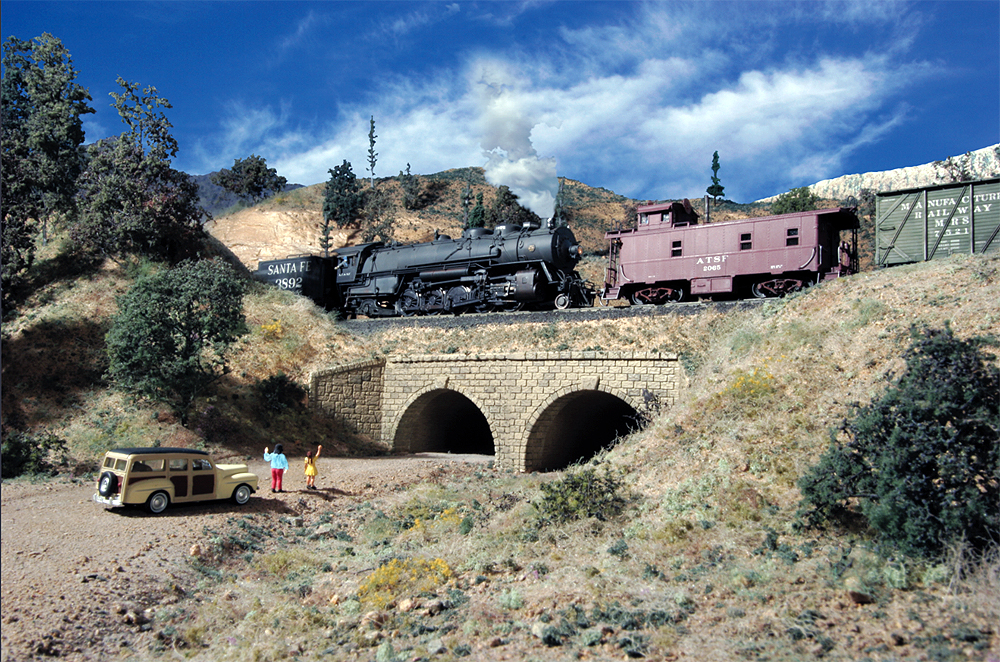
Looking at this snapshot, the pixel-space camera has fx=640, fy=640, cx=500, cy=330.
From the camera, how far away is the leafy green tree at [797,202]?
154 ft

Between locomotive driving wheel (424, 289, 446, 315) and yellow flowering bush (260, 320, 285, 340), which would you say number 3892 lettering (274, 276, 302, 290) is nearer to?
yellow flowering bush (260, 320, 285, 340)

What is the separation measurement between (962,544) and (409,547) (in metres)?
9.91

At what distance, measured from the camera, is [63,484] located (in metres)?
16.0

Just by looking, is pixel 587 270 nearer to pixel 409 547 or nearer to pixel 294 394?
pixel 294 394

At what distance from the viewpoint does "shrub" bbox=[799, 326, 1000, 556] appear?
28.6 feet

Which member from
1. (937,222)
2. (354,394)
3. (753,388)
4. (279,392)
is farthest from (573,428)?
(937,222)

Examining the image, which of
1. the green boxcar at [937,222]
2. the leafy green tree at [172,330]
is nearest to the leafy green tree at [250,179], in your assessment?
the leafy green tree at [172,330]

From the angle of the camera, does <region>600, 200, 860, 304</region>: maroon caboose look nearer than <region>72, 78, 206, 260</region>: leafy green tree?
Yes

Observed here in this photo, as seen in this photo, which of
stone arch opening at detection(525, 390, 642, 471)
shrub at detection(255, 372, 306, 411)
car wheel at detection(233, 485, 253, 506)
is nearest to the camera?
car wheel at detection(233, 485, 253, 506)

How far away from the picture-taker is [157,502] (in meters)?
13.9

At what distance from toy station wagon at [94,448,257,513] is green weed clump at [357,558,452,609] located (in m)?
5.28

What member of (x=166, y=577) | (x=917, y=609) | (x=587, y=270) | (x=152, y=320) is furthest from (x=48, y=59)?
(x=917, y=609)

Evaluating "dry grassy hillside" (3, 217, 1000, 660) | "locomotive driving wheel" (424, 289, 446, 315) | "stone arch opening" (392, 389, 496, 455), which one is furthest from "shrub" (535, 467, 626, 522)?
"locomotive driving wheel" (424, 289, 446, 315)

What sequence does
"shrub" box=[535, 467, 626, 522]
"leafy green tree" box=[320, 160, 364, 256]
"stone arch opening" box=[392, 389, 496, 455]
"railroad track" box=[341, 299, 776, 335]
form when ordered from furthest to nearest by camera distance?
"leafy green tree" box=[320, 160, 364, 256]
"stone arch opening" box=[392, 389, 496, 455]
"railroad track" box=[341, 299, 776, 335]
"shrub" box=[535, 467, 626, 522]
